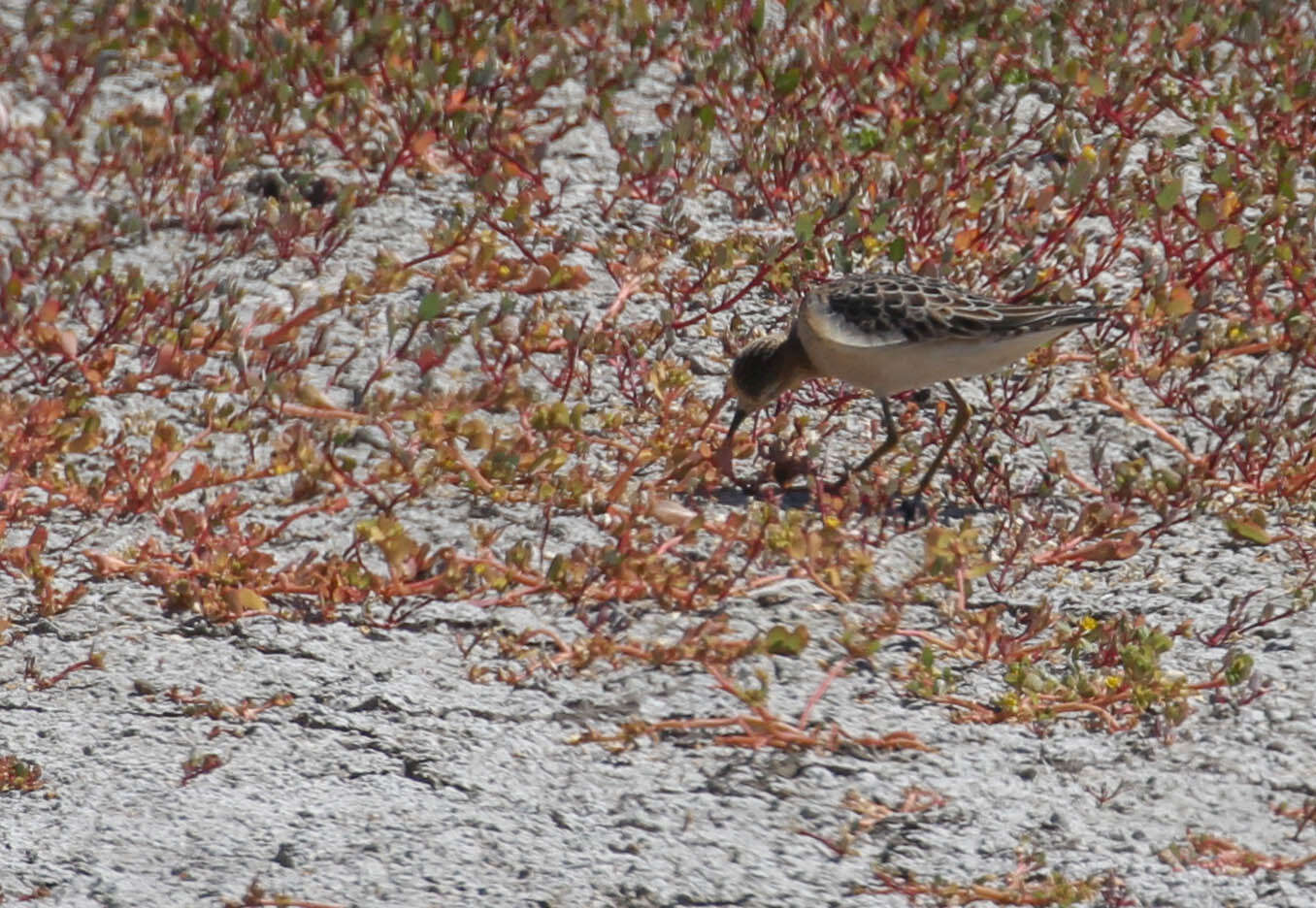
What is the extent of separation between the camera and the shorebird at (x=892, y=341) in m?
5.41

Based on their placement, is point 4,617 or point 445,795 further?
Result: point 4,617

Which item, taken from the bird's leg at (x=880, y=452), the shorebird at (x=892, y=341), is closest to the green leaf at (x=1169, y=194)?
the shorebird at (x=892, y=341)

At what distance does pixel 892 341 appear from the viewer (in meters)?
5.42

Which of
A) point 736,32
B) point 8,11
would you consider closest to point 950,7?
point 736,32

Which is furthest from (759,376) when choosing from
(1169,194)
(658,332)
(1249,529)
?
(1169,194)

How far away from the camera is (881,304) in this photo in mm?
5547

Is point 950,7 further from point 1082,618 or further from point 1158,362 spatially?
point 1082,618

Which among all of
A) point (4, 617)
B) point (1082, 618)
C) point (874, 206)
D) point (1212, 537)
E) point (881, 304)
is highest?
point (874, 206)

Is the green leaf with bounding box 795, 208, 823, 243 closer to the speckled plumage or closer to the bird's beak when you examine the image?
the speckled plumage

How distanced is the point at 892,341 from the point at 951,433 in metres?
→ 0.44

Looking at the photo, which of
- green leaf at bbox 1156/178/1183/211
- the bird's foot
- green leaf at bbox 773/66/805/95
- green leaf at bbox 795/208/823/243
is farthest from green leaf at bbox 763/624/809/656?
green leaf at bbox 773/66/805/95

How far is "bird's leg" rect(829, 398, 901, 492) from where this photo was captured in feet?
18.5

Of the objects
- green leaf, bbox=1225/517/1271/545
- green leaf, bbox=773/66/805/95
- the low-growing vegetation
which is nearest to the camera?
the low-growing vegetation

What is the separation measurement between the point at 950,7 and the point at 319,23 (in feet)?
8.62
